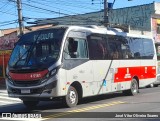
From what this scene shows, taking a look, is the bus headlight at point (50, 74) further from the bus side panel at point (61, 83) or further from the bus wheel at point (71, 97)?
the bus wheel at point (71, 97)

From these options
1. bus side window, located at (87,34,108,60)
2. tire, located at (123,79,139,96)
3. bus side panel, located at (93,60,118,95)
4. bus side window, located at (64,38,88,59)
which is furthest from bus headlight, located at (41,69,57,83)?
tire, located at (123,79,139,96)

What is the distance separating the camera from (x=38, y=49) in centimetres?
1455

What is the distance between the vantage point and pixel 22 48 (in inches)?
590

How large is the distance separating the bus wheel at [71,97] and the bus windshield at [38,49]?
1.46 m

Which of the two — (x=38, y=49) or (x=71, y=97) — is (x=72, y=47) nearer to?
(x=38, y=49)

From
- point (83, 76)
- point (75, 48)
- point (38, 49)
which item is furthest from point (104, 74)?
point (38, 49)

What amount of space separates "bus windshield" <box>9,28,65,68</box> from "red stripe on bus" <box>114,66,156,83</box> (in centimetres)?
458

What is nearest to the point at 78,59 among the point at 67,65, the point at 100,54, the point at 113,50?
the point at 67,65

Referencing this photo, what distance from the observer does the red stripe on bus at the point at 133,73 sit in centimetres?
1850

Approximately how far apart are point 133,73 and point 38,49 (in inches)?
268

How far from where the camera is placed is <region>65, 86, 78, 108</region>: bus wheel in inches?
572

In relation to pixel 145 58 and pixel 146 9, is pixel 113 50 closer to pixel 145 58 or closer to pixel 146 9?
pixel 145 58

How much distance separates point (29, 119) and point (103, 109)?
2893mm

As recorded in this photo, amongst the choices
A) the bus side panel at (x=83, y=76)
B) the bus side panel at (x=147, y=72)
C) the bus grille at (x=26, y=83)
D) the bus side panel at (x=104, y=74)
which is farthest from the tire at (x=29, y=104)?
the bus side panel at (x=147, y=72)
